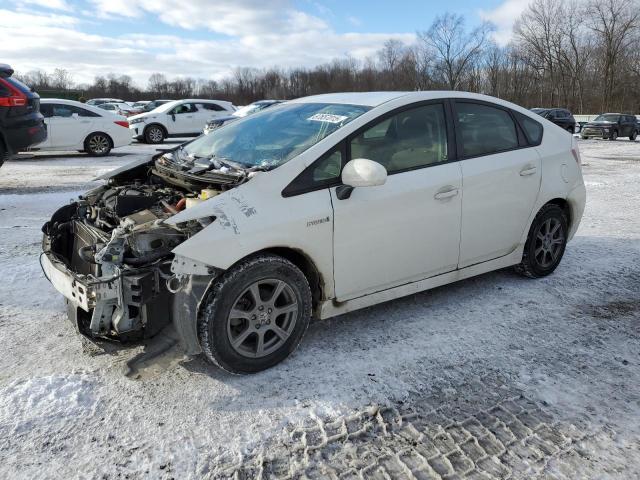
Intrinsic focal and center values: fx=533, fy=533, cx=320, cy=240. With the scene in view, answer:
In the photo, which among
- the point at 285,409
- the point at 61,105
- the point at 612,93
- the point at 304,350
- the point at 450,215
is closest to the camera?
the point at 285,409

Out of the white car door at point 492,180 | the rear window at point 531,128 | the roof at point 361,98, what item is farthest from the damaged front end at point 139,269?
the rear window at point 531,128

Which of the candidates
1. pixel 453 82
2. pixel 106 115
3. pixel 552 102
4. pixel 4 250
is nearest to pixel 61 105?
pixel 106 115

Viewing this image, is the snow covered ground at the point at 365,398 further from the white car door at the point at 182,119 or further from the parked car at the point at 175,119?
the white car door at the point at 182,119

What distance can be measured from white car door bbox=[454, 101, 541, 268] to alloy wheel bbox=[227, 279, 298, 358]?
1.56 meters

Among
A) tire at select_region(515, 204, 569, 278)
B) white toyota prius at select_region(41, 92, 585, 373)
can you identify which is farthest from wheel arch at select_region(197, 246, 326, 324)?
tire at select_region(515, 204, 569, 278)

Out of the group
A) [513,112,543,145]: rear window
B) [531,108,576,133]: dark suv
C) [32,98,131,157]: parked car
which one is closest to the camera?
[513,112,543,145]: rear window

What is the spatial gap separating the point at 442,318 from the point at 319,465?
6.30 ft

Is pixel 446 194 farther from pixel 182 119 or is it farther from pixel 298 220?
pixel 182 119

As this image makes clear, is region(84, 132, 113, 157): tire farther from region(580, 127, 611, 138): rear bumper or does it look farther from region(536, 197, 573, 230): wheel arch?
region(580, 127, 611, 138): rear bumper

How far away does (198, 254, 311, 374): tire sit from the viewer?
301cm

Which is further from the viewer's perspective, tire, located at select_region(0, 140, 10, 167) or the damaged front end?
tire, located at select_region(0, 140, 10, 167)

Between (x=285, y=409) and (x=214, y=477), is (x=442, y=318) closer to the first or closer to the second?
(x=285, y=409)

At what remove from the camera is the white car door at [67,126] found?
1324 centimetres

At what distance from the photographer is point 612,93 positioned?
53.9 meters
